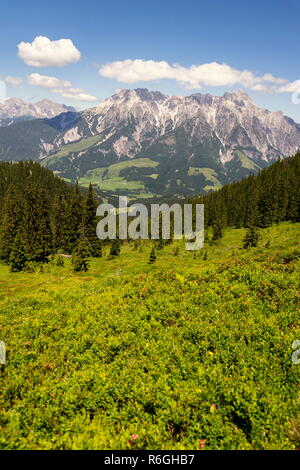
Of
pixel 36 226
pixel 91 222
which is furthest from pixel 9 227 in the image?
pixel 91 222

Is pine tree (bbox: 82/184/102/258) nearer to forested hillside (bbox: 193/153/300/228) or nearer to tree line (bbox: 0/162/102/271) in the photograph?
tree line (bbox: 0/162/102/271)

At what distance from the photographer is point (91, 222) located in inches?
2955

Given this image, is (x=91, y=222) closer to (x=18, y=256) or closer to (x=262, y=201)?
(x=18, y=256)

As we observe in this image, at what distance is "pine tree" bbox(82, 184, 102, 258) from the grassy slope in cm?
5627

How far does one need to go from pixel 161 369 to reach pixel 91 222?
6782 centimetres

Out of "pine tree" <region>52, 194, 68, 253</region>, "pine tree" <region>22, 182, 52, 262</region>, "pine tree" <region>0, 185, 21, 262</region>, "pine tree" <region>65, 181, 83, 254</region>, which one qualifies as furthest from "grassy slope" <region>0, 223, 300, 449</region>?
"pine tree" <region>52, 194, 68, 253</region>

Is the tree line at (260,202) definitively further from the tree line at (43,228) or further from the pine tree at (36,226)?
the pine tree at (36,226)

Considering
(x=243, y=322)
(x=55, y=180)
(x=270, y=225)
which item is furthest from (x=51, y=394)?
(x=55, y=180)

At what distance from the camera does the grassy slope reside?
24.6 ft

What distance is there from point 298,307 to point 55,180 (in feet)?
551

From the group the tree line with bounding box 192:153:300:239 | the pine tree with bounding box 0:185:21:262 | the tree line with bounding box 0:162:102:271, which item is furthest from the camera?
the tree line with bounding box 192:153:300:239

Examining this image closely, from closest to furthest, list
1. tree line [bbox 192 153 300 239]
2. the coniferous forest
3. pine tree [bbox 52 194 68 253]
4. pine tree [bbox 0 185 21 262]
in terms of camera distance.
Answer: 1. the coniferous forest
2. pine tree [bbox 0 185 21 262]
3. tree line [bbox 192 153 300 239]
4. pine tree [bbox 52 194 68 253]

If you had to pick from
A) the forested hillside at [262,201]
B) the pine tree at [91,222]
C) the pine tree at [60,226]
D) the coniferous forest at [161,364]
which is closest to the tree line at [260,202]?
the forested hillside at [262,201]
